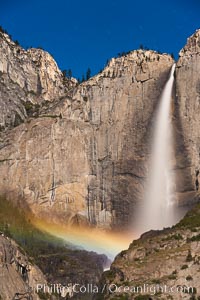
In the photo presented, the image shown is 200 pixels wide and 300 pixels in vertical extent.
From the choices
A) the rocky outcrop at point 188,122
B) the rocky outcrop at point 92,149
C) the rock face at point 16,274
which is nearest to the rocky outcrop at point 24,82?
the rocky outcrop at point 92,149

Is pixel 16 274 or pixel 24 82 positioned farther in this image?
pixel 24 82

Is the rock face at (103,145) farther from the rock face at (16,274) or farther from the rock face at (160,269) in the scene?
the rock face at (160,269)

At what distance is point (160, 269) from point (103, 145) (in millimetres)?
36712

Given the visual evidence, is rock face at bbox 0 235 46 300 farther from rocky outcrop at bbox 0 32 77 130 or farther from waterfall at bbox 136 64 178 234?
rocky outcrop at bbox 0 32 77 130

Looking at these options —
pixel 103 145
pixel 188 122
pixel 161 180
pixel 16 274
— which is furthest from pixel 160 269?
pixel 103 145

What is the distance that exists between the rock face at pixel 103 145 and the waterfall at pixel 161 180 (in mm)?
914

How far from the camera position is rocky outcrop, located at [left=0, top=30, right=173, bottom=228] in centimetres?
9319

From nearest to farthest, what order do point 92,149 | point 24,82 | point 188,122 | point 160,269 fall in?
point 160,269 < point 188,122 < point 92,149 < point 24,82

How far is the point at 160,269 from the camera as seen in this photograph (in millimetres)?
60094

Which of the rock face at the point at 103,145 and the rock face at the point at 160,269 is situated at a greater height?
the rock face at the point at 103,145

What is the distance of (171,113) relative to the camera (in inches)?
3706

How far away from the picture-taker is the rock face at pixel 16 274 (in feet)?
207

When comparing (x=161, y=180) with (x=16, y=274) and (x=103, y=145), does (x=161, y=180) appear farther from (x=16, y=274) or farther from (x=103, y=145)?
(x=16, y=274)

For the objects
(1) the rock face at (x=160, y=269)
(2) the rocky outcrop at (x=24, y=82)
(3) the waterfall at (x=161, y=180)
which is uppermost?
(2) the rocky outcrop at (x=24, y=82)
